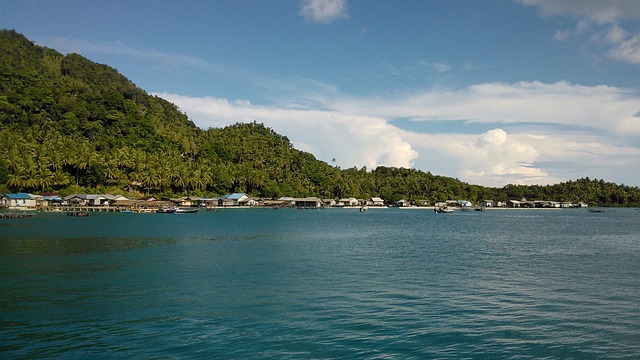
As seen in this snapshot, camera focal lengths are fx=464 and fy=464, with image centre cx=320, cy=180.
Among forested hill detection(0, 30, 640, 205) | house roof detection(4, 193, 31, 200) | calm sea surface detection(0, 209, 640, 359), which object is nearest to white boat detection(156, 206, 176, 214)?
forested hill detection(0, 30, 640, 205)

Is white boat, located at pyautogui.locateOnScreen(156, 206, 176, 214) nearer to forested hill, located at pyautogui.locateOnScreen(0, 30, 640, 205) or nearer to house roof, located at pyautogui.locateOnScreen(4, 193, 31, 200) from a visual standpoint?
forested hill, located at pyautogui.locateOnScreen(0, 30, 640, 205)

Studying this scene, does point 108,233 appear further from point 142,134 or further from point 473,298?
point 142,134

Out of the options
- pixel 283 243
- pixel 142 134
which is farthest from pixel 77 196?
pixel 283 243

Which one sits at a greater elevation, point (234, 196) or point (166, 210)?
point (234, 196)

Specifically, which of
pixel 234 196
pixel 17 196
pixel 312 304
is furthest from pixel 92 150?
pixel 312 304

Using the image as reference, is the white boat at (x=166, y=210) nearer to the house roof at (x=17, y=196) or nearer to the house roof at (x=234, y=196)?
the house roof at (x=17, y=196)

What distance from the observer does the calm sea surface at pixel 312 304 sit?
1673 centimetres

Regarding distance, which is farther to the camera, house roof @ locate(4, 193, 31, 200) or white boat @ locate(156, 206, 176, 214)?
white boat @ locate(156, 206, 176, 214)

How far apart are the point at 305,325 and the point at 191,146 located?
188m

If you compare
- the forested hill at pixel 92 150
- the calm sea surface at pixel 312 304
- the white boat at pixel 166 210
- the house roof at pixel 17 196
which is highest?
the forested hill at pixel 92 150

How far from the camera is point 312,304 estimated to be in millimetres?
22938

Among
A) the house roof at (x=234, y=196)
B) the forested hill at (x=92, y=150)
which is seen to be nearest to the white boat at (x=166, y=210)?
the forested hill at (x=92, y=150)

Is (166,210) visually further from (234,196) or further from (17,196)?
(234,196)

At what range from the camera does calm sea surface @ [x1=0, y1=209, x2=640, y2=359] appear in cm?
1673
